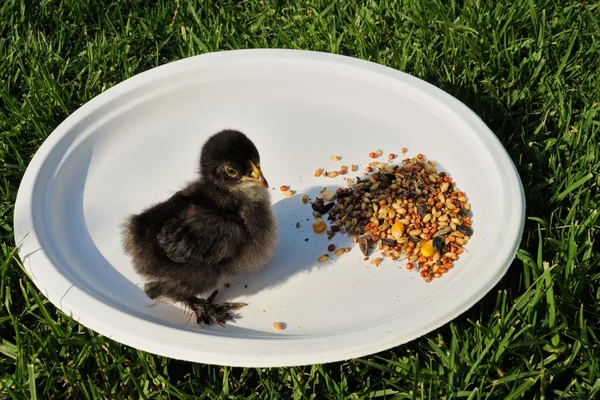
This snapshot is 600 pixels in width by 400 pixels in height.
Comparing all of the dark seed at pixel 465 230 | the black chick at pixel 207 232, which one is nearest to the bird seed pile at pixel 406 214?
the dark seed at pixel 465 230

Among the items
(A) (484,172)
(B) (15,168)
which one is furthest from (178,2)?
(A) (484,172)

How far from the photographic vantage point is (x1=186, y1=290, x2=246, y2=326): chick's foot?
328cm

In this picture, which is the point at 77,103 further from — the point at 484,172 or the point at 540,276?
the point at 540,276

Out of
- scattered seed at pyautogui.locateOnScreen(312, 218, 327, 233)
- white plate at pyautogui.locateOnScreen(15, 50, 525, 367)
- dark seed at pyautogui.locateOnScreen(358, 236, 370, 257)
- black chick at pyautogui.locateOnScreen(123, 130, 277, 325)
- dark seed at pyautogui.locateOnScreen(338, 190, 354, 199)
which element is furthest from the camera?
dark seed at pyautogui.locateOnScreen(338, 190, 354, 199)

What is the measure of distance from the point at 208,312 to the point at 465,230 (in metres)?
1.31

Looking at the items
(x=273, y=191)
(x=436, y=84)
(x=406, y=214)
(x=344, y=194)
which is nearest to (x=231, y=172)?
(x=273, y=191)

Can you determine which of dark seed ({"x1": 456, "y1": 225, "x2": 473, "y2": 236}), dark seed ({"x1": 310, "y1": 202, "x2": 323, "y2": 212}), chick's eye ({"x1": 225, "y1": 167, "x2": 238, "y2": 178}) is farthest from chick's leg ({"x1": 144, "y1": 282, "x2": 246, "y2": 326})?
dark seed ({"x1": 456, "y1": 225, "x2": 473, "y2": 236})

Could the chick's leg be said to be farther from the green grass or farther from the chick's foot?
the green grass

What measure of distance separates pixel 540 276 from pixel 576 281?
8.5 inches

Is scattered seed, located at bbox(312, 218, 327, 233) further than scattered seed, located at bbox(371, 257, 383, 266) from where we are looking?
Yes

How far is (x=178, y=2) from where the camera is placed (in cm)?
556

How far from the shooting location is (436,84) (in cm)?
475

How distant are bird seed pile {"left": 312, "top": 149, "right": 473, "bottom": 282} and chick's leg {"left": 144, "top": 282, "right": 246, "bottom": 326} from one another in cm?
75

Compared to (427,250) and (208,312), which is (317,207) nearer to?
(427,250)
